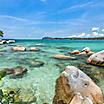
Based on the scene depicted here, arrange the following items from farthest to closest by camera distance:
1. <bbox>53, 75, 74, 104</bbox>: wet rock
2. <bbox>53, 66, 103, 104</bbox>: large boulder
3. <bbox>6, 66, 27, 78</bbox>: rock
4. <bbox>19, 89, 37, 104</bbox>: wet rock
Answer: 1. <bbox>6, 66, 27, 78</bbox>: rock
2. <bbox>19, 89, 37, 104</bbox>: wet rock
3. <bbox>53, 75, 74, 104</bbox>: wet rock
4. <bbox>53, 66, 103, 104</bbox>: large boulder

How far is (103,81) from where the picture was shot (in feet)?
32.0

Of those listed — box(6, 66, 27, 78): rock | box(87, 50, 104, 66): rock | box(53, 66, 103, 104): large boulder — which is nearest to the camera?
box(53, 66, 103, 104): large boulder

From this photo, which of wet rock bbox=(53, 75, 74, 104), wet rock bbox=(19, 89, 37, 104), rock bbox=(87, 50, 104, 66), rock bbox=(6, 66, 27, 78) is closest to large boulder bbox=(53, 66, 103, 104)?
wet rock bbox=(53, 75, 74, 104)

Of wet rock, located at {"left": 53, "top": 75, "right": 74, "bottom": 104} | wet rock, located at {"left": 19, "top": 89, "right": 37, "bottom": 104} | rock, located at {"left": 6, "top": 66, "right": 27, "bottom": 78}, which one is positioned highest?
wet rock, located at {"left": 53, "top": 75, "right": 74, "bottom": 104}

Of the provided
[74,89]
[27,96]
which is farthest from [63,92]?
[27,96]

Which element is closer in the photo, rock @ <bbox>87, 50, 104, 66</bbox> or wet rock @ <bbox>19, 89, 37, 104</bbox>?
wet rock @ <bbox>19, 89, 37, 104</bbox>

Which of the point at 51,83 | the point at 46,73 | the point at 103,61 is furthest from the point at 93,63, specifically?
the point at 51,83

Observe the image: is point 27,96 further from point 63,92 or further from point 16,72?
point 16,72

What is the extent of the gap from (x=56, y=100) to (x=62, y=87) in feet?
1.79

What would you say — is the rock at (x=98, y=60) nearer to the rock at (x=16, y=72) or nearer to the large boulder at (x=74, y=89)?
the rock at (x=16, y=72)

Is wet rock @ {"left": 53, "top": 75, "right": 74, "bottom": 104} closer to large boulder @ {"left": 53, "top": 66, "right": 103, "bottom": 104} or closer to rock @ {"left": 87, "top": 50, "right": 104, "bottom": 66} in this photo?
large boulder @ {"left": 53, "top": 66, "right": 103, "bottom": 104}

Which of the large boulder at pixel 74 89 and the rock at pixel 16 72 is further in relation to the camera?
the rock at pixel 16 72

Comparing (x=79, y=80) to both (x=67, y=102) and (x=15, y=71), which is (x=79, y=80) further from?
(x=15, y=71)

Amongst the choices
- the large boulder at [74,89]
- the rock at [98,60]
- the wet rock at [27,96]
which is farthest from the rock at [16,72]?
the rock at [98,60]
